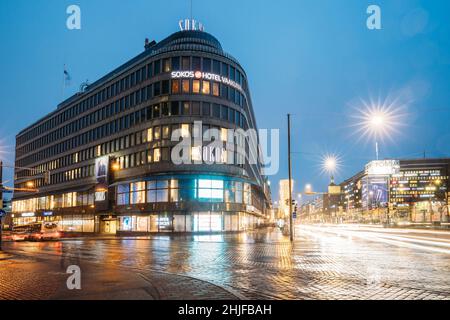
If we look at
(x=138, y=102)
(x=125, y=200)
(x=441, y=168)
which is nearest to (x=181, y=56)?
(x=138, y=102)

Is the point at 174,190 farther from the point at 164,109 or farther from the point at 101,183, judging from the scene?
the point at 101,183

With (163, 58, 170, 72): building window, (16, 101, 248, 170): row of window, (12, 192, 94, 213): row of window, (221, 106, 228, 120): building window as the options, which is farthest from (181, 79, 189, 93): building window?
(12, 192, 94, 213): row of window

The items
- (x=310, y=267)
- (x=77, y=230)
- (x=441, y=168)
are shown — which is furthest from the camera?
(x=441, y=168)

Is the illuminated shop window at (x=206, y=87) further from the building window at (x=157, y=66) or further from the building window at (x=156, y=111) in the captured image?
the building window at (x=156, y=111)

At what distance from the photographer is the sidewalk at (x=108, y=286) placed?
9406 millimetres

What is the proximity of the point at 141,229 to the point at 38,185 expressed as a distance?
48.9 meters

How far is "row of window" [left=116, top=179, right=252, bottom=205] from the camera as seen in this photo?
5475cm

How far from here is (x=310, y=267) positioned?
50.1 feet

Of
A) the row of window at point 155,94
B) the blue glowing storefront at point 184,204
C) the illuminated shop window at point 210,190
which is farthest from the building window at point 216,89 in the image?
the illuminated shop window at point 210,190

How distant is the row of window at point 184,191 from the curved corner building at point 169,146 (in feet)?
0.44

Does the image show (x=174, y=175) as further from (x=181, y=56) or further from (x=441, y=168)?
(x=441, y=168)

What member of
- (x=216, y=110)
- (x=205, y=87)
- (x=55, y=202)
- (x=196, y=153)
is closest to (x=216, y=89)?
(x=205, y=87)

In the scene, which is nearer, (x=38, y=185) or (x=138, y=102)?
(x=138, y=102)

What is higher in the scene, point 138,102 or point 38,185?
point 138,102
